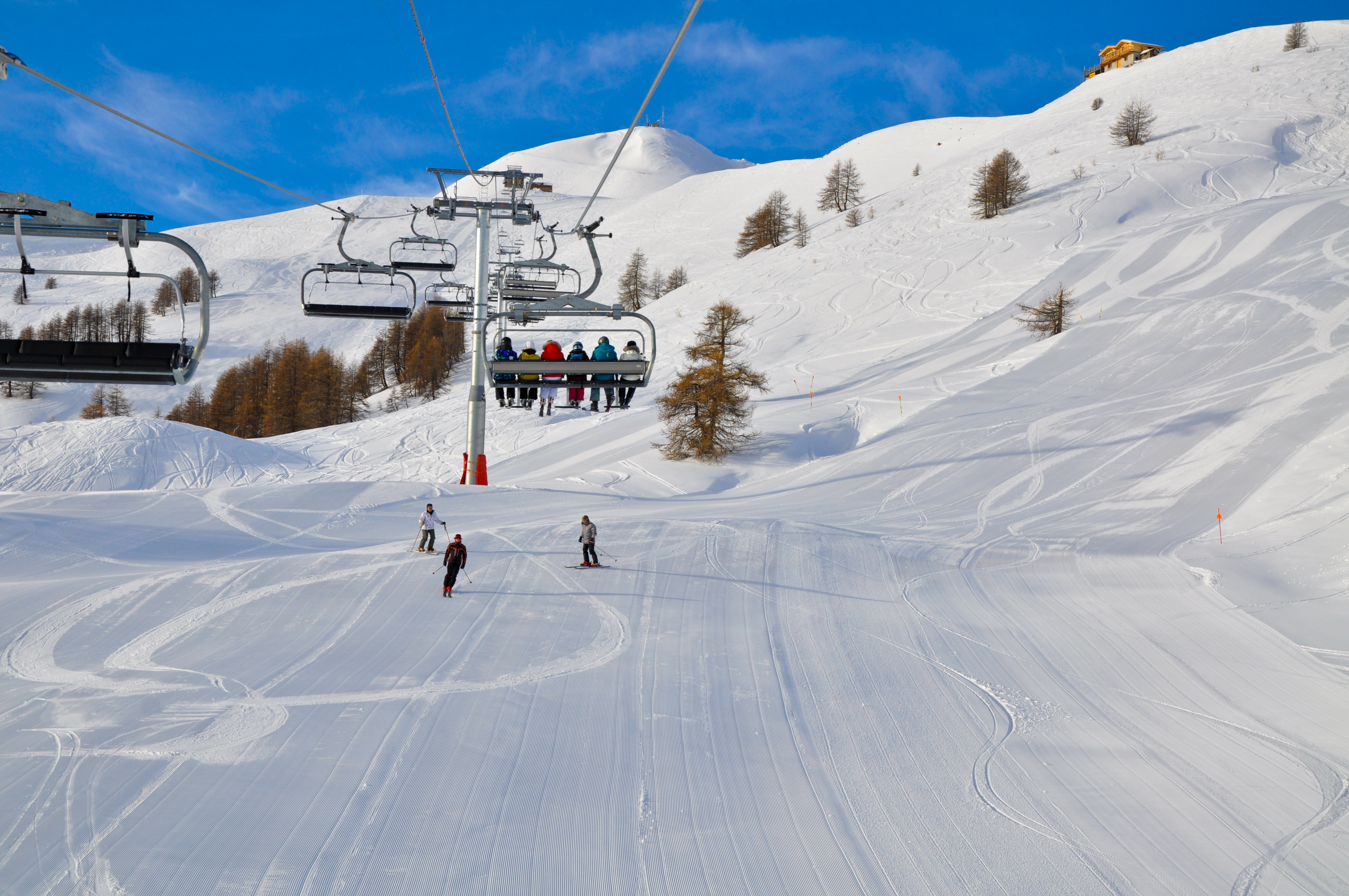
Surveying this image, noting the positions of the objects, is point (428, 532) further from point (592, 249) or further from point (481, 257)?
point (481, 257)

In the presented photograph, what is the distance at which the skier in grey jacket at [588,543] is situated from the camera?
13.7m

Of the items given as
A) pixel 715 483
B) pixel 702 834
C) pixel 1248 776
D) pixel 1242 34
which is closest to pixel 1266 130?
pixel 1242 34

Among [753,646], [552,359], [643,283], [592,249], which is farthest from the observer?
[643,283]

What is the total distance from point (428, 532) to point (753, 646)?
7.14 m

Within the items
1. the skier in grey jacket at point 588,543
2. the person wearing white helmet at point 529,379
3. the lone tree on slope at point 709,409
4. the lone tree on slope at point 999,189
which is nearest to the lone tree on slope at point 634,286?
the lone tree on slope at point 999,189

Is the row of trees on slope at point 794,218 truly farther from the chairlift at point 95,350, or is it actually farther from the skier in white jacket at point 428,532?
the chairlift at point 95,350

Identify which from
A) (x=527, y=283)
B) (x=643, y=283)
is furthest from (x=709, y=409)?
(x=643, y=283)

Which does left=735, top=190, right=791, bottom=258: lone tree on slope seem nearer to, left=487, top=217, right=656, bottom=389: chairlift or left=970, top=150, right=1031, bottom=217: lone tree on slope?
left=970, top=150, right=1031, bottom=217: lone tree on slope

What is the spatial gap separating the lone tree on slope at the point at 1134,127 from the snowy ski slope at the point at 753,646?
32.3 meters

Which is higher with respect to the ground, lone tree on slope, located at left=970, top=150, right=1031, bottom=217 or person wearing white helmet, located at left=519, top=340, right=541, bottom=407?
lone tree on slope, located at left=970, top=150, right=1031, bottom=217

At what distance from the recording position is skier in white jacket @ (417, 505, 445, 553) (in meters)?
14.1

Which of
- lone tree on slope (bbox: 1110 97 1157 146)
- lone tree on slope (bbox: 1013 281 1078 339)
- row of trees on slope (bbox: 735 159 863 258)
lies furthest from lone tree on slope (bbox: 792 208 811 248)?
Answer: lone tree on slope (bbox: 1013 281 1078 339)

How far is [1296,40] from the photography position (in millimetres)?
75062

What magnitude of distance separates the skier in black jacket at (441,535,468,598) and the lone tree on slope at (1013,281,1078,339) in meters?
28.9
